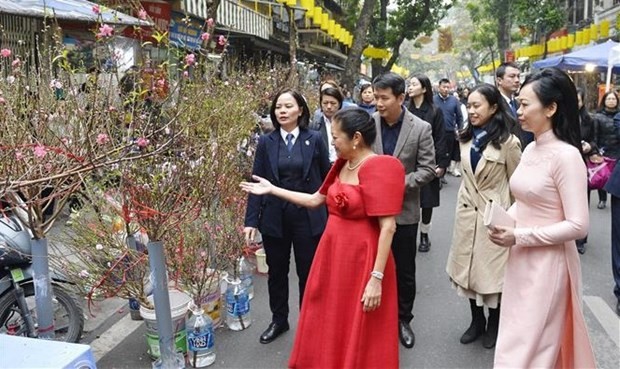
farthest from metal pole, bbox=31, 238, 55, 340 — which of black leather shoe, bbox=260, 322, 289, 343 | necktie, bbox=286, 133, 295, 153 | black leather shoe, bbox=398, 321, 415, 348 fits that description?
black leather shoe, bbox=398, 321, 415, 348

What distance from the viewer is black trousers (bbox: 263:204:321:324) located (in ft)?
11.8

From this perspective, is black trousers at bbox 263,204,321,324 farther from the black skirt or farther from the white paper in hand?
the black skirt

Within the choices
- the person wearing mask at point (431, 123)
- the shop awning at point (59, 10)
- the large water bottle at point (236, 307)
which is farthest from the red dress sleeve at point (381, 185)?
the shop awning at point (59, 10)

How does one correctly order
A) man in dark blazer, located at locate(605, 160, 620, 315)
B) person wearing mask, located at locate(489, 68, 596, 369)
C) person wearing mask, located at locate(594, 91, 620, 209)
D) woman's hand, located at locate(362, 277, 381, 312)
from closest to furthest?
person wearing mask, located at locate(489, 68, 596, 369), woman's hand, located at locate(362, 277, 381, 312), man in dark blazer, located at locate(605, 160, 620, 315), person wearing mask, located at locate(594, 91, 620, 209)

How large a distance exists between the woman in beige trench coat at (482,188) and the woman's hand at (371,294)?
1.05m

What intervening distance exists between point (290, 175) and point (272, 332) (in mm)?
1136

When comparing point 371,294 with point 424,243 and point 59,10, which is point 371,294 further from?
point 59,10

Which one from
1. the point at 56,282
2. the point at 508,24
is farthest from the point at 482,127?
the point at 508,24

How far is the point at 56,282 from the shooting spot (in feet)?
11.8

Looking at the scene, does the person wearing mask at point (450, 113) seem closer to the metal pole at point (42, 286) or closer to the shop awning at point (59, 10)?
the shop awning at point (59, 10)

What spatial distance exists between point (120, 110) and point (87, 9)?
3.50 m

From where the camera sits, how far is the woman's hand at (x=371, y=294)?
267cm

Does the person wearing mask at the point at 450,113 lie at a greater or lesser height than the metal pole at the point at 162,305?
greater

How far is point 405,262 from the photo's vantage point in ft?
12.3
